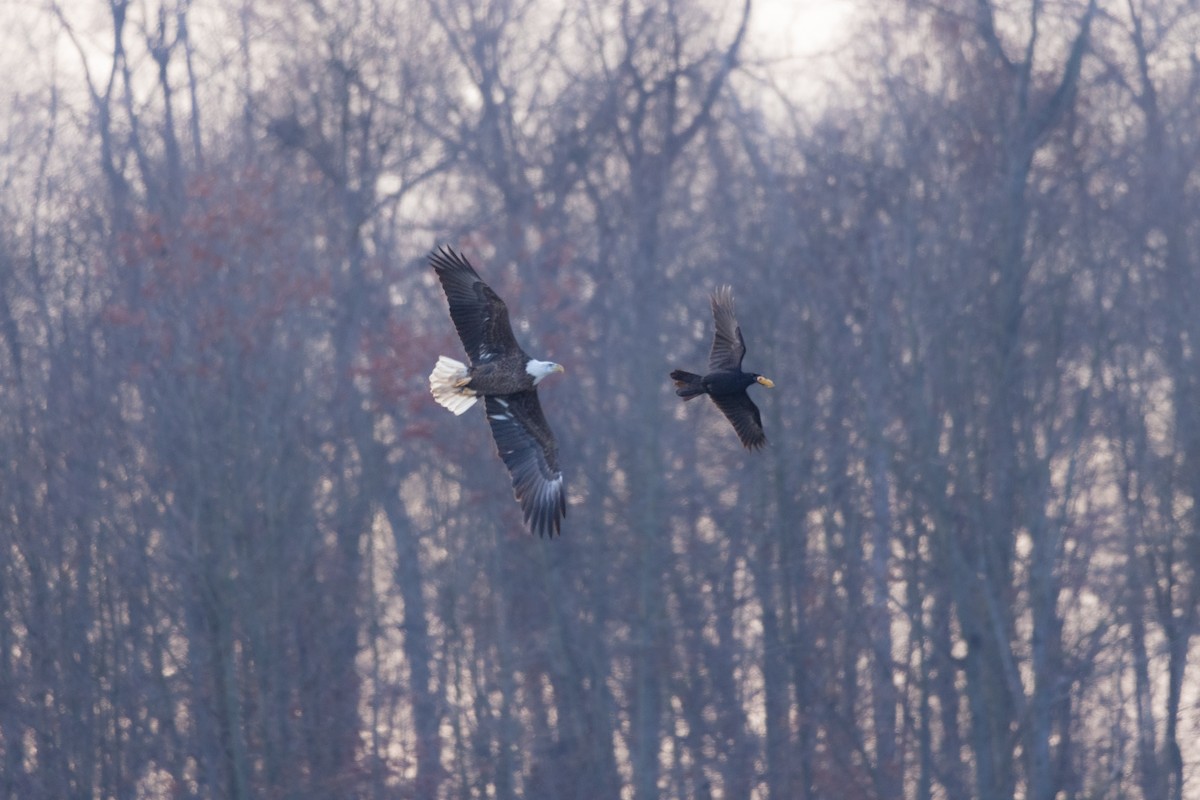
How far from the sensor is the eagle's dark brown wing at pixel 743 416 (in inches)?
453

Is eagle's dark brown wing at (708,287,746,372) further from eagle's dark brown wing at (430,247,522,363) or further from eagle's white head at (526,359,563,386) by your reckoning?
eagle's dark brown wing at (430,247,522,363)

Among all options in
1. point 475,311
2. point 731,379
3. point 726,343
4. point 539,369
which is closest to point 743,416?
point 731,379

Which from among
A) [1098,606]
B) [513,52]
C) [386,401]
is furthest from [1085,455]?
[513,52]

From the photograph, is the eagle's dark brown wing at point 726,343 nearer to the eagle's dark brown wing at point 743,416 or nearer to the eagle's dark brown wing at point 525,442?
the eagle's dark brown wing at point 743,416

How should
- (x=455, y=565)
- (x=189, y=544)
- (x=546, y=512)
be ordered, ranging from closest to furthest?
(x=546, y=512) < (x=189, y=544) < (x=455, y=565)

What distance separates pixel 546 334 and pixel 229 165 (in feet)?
15.1

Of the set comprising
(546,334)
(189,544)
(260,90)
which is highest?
(260,90)

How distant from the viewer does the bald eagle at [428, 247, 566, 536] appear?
11.2 metres

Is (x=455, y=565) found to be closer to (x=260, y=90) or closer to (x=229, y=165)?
(x=229, y=165)

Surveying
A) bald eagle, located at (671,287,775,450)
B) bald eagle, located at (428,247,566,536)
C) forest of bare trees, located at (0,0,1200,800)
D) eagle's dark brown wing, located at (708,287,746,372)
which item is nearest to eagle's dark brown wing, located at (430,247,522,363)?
bald eagle, located at (428,247,566,536)

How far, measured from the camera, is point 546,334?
19672 millimetres

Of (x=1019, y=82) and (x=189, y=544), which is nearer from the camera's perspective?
(x=189, y=544)

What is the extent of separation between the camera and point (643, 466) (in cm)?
1809

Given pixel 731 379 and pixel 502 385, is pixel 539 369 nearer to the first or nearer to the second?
pixel 502 385
